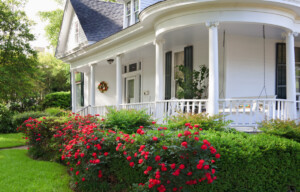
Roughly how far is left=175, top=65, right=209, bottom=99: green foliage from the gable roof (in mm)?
6484

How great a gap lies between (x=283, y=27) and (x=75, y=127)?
621cm

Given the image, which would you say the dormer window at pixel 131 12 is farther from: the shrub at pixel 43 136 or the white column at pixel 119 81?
the shrub at pixel 43 136

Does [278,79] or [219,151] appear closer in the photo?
[219,151]

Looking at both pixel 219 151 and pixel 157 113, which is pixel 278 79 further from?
pixel 219 151

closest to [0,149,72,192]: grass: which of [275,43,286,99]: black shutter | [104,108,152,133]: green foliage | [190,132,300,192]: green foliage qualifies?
[104,108,152,133]: green foliage

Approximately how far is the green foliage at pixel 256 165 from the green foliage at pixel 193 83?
13.1 feet

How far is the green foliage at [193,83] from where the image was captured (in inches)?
349

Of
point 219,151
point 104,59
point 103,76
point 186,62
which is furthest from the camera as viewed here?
point 103,76

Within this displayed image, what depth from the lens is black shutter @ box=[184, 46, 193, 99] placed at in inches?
→ 349

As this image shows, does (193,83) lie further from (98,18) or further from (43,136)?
(98,18)

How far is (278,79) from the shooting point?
29.8 feet

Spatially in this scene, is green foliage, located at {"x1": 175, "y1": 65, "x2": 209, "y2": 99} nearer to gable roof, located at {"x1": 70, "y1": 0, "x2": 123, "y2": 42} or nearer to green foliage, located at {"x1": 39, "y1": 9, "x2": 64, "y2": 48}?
gable roof, located at {"x1": 70, "y1": 0, "x2": 123, "y2": 42}

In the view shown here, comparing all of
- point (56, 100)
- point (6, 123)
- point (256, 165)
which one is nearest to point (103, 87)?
point (6, 123)

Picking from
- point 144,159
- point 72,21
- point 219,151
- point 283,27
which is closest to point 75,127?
point 144,159
